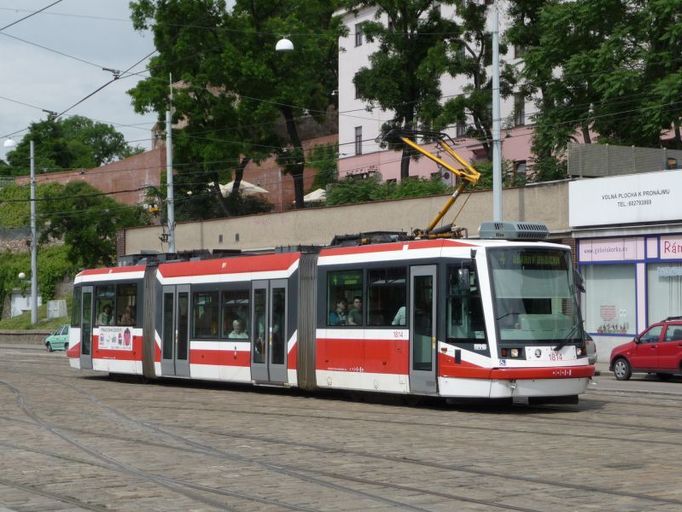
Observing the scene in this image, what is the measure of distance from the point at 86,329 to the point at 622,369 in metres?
12.8

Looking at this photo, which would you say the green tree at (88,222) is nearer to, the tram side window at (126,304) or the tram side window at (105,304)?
the tram side window at (105,304)

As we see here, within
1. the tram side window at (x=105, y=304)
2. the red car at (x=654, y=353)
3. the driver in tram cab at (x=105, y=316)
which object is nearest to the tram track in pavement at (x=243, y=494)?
the tram side window at (x=105, y=304)

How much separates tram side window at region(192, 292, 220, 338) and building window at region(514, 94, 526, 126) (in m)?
29.2

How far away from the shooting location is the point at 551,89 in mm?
45844

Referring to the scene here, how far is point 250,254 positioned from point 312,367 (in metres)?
3.36

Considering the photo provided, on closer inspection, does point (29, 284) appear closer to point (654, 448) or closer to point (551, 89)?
point (551, 89)

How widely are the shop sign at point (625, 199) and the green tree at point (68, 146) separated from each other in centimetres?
7369

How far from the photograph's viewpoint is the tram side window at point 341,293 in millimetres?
20984

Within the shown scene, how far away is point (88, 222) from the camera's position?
68.6m

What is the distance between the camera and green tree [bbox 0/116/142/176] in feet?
371

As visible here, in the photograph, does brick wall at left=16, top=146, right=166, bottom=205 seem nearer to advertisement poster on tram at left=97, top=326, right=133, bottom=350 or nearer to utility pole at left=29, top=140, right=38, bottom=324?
utility pole at left=29, top=140, right=38, bottom=324

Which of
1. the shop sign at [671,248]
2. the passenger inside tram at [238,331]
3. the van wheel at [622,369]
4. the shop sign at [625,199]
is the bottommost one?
the van wheel at [622,369]

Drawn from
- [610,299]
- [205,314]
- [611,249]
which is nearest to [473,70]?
[611,249]

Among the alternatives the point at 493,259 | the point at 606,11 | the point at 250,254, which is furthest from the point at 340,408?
the point at 606,11
